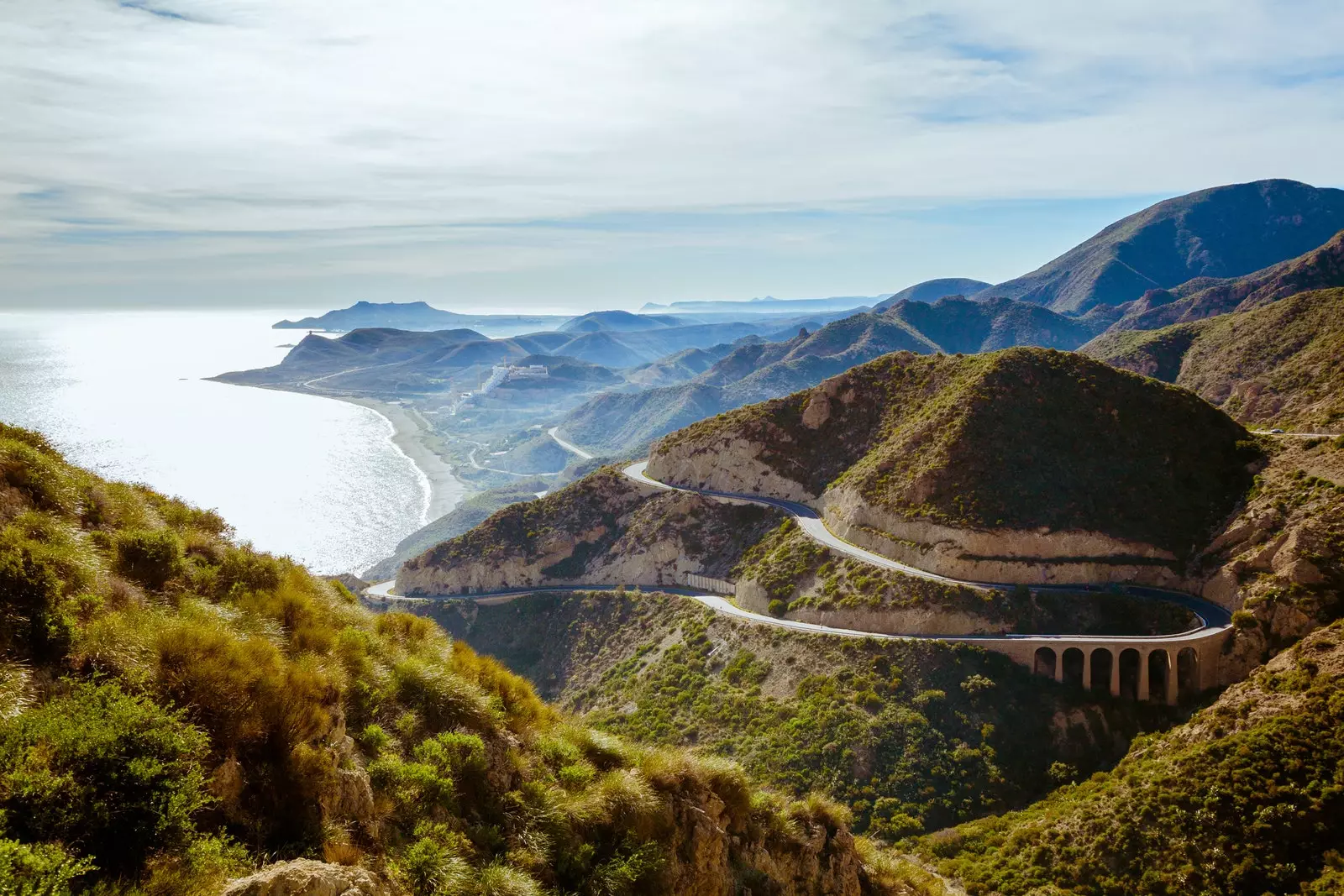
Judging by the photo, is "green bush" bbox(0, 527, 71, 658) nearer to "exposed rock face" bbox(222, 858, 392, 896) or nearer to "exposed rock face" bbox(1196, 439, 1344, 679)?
"exposed rock face" bbox(222, 858, 392, 896)

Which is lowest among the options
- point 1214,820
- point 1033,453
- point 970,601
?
point 1214,820

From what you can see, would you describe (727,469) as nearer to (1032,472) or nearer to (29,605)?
(1032,472)

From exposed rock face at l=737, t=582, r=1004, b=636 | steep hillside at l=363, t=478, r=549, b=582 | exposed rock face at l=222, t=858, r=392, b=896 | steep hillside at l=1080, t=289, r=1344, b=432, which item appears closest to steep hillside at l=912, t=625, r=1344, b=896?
exposed rock face at l=737, t=582, r=1004, b=636

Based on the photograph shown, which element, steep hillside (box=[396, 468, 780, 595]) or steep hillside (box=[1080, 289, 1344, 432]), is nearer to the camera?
steep hillside (box=[1080, 289, 1344, 432])

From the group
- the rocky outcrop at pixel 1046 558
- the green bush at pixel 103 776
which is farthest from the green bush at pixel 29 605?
the rocky outcrop at pixel 1046 558

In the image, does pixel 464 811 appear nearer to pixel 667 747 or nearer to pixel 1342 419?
pixel 667 747

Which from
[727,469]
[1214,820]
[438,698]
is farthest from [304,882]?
[727,469]

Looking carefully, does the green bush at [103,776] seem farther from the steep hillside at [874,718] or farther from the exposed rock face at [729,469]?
the exposed rock face at [729,469]
